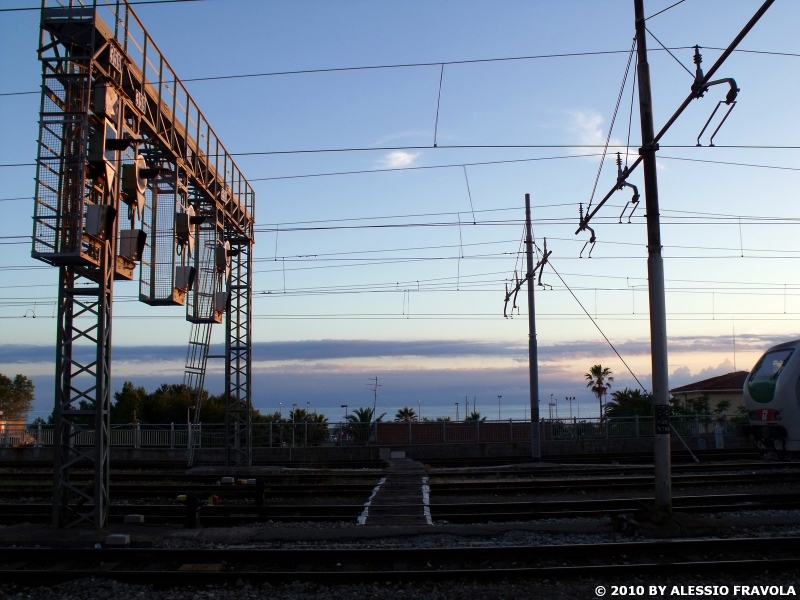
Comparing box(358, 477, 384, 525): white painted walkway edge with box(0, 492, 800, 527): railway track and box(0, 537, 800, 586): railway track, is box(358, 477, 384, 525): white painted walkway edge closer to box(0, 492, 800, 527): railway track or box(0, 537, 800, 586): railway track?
box(0, 492, 800, 527): railway track

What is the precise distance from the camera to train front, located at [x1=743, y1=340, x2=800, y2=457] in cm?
1641

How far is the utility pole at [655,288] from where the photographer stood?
11750mm

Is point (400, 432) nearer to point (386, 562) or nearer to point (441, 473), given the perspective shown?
point (441, 473)

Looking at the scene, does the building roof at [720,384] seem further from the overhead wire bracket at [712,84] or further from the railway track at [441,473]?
the overhead wire bracket at [712,84]

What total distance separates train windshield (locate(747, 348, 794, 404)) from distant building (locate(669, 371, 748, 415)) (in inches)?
1148

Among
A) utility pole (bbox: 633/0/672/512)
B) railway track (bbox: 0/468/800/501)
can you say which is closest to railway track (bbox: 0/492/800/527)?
utility pole (bbox: 633/0/672/512)

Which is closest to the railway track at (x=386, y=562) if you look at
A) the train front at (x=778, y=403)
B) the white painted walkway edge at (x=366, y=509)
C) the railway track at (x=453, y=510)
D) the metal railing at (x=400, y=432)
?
the railway track at (x=453, y=510)

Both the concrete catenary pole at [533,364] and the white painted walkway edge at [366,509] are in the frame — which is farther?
the concrete catenary pole at [533,364]

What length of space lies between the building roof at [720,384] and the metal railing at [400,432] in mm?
18374

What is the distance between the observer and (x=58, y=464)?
1207 centimetres

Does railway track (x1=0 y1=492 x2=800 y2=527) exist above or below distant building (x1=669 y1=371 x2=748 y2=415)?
below

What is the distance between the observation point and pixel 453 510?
13.3 m

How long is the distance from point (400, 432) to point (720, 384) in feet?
102

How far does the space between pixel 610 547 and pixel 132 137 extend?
11.3 meters
